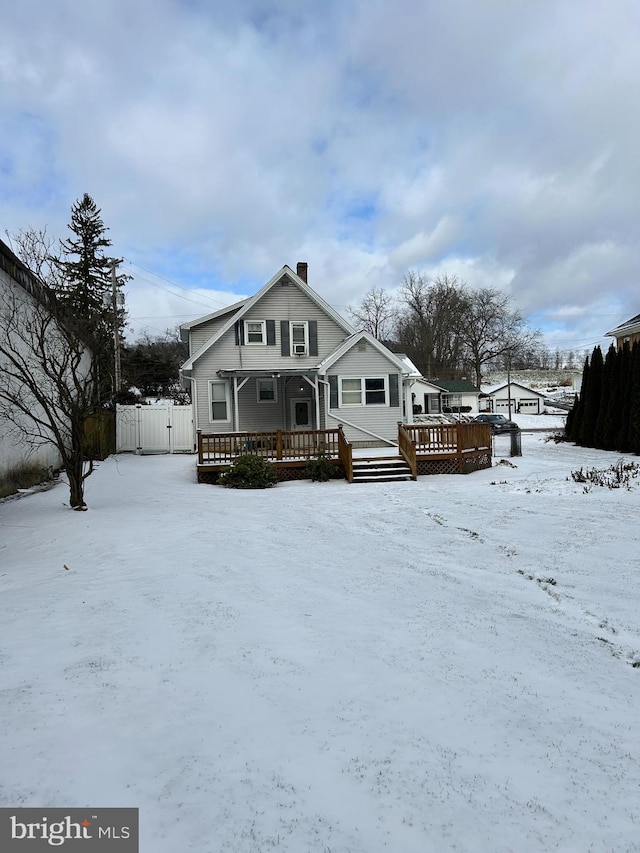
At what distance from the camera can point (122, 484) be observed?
13492 mm

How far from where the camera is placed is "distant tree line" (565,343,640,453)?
1983 cm

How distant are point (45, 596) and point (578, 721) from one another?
4.83 m

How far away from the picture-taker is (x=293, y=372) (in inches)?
741

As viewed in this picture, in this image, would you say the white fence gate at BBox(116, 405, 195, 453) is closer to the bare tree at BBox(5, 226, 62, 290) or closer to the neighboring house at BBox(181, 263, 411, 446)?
the neighboring house at BBox(181, 263, 411, 446)

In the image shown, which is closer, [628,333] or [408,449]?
[408,449]

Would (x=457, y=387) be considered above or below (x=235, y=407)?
above

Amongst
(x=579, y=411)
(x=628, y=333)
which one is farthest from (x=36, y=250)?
(x=628, y=333)

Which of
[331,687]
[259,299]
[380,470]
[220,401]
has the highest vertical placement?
[259,299]

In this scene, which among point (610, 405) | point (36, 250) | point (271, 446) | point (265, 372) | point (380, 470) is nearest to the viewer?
point (36, 250)

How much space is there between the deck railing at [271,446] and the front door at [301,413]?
5.58 m

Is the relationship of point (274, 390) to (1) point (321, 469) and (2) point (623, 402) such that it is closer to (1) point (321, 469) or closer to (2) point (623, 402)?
(1) point (321, 469)

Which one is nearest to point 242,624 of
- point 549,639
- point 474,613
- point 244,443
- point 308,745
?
point 308,745

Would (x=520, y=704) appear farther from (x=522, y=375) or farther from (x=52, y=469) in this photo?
(x=522, y=375)

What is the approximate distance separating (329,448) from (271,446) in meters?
1.73
